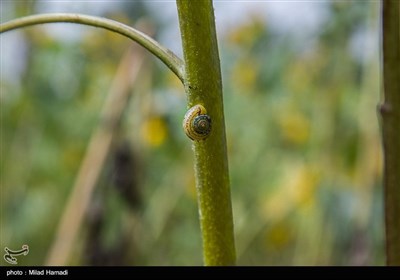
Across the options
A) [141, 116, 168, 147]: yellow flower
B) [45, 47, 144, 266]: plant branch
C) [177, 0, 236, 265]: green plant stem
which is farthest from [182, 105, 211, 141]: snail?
[141, 116, 168, 147]: yellow flower

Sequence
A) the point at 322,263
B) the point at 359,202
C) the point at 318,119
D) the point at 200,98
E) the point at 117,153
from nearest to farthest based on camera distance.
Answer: the point at 200,98 < the point at 359,202 < the point at 117,153 < the point at 322,263 < the point at 318,119

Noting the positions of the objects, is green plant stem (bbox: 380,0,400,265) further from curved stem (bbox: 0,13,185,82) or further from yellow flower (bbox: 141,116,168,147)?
yellow flower (bbox: 141,116,168,147)

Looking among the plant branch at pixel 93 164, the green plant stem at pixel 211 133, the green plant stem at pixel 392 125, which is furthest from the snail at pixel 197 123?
the plant branch at pixel 93 164

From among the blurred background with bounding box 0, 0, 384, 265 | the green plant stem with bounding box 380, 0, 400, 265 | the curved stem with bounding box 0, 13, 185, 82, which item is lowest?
the blurred background with bounding box 0, 0, 384, 265

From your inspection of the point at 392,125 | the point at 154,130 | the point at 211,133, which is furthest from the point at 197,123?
the point at 154,130

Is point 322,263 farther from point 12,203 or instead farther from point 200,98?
point 200,98

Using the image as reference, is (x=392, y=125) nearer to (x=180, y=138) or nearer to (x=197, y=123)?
(x=197, y=123)
